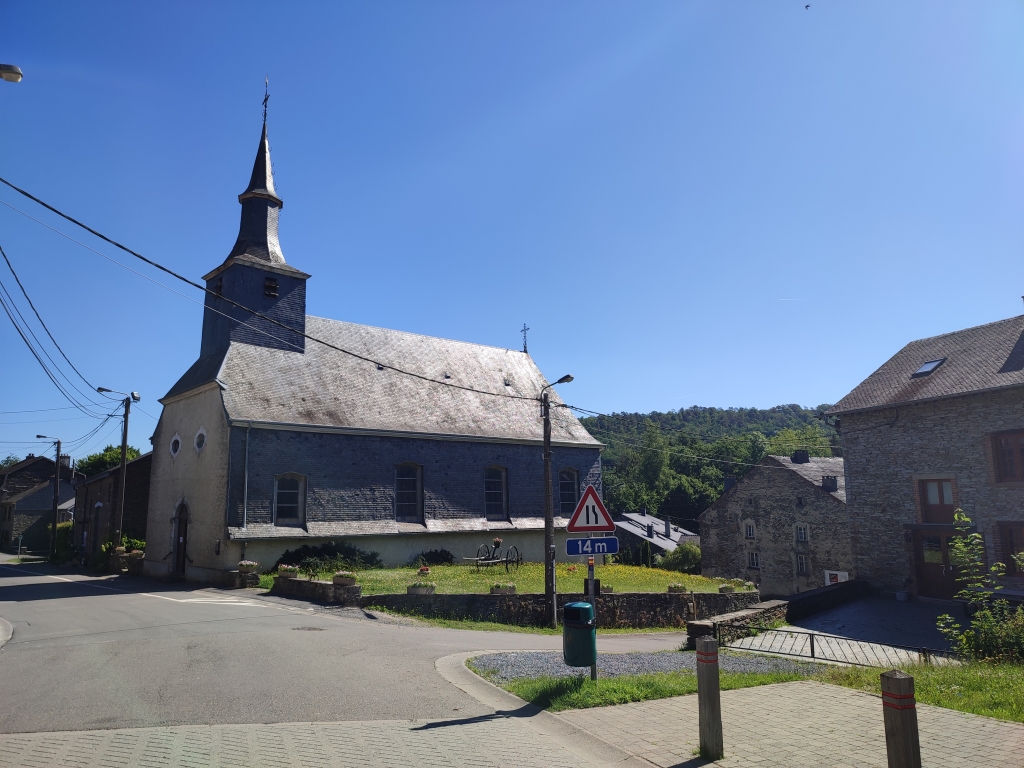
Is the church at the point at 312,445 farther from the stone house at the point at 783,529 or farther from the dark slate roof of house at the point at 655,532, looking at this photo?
the dark slate roof of house at the point at 655,532

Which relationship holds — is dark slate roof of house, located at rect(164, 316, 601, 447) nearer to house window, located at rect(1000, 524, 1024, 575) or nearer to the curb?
the curb

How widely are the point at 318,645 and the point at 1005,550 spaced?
65.6 feet

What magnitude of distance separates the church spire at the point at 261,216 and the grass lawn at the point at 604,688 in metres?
23.2

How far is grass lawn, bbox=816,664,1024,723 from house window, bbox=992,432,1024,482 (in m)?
12.7

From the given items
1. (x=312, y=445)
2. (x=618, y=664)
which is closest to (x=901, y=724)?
(x=618, y=664)

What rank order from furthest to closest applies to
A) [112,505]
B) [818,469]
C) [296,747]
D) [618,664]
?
[818,469]
[112,505]
[618,664]
[296,747]

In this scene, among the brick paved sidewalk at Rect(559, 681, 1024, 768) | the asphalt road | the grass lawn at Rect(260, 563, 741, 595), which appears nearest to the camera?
the brick paved sidewalk at Rect(559, 681, 1024, 768)

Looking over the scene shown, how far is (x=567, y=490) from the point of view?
3269 centimetres

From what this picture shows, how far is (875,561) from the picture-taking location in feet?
73.5

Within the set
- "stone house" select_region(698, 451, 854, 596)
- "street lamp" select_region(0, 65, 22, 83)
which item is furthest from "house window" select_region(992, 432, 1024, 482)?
"street lamp" select_region(0, 65, 22, 83)

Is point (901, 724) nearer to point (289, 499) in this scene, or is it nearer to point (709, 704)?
point (709, 704)

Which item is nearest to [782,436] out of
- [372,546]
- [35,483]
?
[372,546]

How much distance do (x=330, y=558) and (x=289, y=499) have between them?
262cm

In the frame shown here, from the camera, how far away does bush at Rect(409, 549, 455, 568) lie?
84.0 feet
